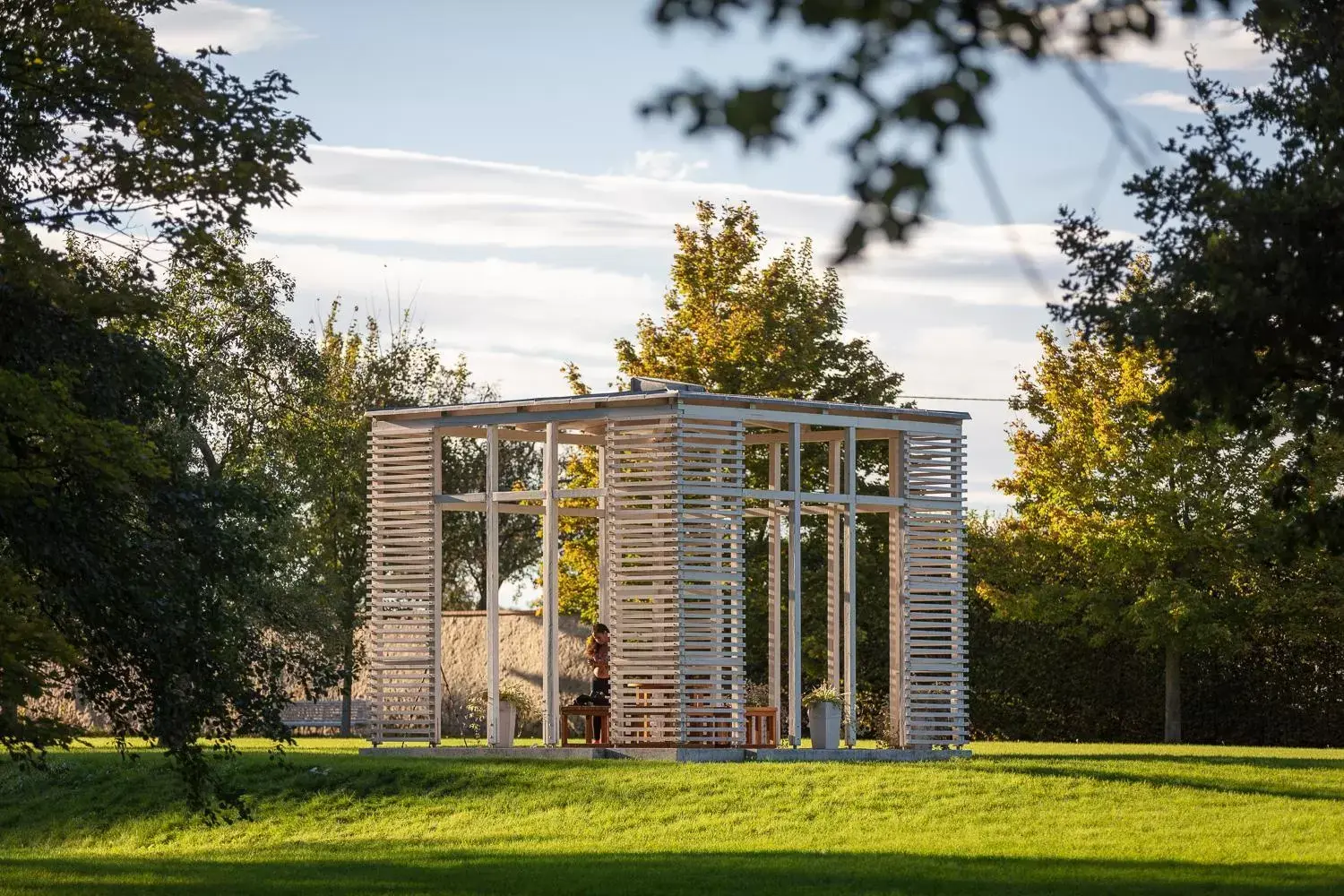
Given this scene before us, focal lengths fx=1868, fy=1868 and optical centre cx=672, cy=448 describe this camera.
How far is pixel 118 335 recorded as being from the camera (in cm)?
1390

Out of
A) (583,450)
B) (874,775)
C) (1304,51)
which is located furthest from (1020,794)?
(583,450)

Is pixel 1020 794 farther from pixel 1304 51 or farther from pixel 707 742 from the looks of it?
pixel 1304 51

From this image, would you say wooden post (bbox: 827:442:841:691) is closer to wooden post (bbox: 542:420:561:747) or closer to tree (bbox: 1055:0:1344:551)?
wooden post (bbox: 542:420:561:747)

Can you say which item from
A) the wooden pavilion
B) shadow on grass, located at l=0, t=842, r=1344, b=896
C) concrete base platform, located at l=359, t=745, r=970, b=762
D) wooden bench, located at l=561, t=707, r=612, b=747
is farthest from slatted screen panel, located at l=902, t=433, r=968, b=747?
shadow on grass, located at l=0, t=842, r=1344, b=896

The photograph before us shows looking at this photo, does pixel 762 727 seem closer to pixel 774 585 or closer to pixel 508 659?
pixel 774 585

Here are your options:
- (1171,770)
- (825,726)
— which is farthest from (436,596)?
(1171,770)

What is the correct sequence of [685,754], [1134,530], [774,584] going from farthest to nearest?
1. [1134,530]
2. [774,584]
3. [685,754]

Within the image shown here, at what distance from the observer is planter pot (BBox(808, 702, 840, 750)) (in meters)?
20.7

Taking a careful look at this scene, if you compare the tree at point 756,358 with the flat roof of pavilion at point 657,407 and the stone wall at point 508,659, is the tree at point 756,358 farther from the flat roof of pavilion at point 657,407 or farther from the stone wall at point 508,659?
the flat roof of pavilion at point 657,407

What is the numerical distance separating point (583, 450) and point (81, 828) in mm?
14119

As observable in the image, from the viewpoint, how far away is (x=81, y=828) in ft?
62.3

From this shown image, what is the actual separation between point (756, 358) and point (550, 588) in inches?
462

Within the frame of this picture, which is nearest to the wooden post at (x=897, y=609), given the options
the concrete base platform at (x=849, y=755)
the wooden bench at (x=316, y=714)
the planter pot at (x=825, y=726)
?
the concrete base platform at (x=849, y=755)

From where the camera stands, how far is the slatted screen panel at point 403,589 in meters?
22.0
